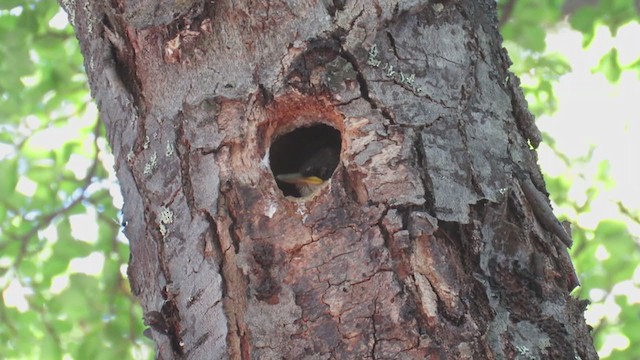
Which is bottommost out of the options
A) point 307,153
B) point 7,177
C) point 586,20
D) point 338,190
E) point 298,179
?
point 338,190

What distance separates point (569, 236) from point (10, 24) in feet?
11.0

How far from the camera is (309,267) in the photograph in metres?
1.80

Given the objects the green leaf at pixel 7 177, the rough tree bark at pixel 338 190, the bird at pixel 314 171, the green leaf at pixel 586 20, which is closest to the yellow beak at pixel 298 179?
the bird at pixel 314 171

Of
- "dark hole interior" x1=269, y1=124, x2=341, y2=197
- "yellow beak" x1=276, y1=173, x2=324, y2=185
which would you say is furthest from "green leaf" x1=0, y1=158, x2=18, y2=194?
"yellow beak" x1=276, y1=173, x2=324, y2=185

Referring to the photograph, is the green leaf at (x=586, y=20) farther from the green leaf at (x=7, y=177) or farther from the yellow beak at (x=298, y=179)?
the green leaf at (x=7, y=177)

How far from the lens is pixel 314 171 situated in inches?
105

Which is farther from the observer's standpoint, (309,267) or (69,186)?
(69,186)

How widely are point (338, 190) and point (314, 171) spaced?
824 millimetres

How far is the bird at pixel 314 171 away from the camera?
2.46 m

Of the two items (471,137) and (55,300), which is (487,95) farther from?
(55,300)

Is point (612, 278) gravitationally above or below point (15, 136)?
below

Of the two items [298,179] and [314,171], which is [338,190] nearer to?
[298,179]

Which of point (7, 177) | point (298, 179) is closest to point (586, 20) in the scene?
point (298, 179)

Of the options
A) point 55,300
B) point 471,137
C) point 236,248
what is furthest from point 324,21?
point 55,300
